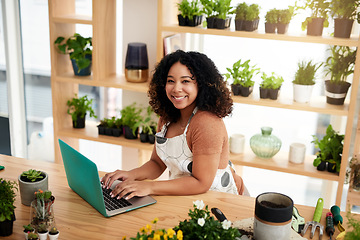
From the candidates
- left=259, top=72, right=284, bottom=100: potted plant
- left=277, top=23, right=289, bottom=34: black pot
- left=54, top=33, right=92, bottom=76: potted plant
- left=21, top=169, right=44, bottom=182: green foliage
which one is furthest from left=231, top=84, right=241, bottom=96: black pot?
left=21, top=169, right=44, bottom=182: green foliage

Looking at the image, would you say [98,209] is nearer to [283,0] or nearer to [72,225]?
[72,225]

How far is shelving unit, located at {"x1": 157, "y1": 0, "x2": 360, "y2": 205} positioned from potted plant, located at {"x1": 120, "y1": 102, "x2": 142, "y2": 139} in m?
0.49

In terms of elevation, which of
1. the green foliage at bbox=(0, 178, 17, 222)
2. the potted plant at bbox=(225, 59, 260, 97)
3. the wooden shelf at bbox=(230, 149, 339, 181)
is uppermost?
the potted plant at bbox=(225, 59, 260, 97)

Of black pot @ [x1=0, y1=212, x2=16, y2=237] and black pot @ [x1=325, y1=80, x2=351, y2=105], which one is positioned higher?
black pot @ [x1=325, y1=80, x2=351, y2=105]

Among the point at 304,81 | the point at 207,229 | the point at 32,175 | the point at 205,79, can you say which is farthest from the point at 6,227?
the point at 304,81

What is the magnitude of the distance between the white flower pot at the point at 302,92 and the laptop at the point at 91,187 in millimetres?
1490

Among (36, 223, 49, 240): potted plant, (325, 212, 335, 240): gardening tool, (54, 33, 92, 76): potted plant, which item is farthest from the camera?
(54, 33, 92, 76): potted plant

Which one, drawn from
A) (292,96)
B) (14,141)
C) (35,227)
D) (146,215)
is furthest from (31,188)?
(14,141)

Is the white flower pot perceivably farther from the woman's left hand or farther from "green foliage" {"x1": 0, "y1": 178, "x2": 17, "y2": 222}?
"green foliage" {"x1": 0, "y1": 178, "x2": 17, "y2": 222}

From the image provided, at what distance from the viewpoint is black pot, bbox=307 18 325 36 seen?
2773 millimetres

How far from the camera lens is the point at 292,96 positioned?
122 inches

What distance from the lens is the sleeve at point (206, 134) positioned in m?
2.02

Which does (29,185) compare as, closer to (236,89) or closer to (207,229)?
(207,229)

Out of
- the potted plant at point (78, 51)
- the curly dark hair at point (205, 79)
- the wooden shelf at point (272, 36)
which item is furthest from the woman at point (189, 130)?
the potted plant at point (78, 51)
